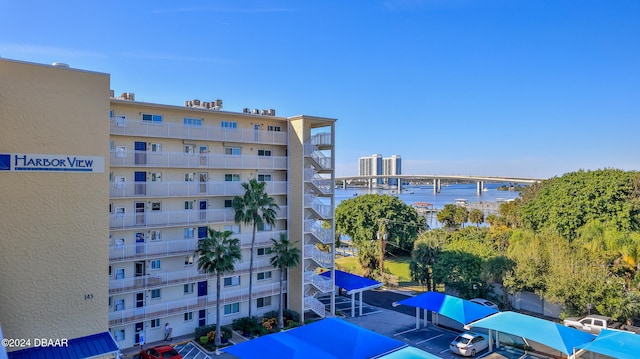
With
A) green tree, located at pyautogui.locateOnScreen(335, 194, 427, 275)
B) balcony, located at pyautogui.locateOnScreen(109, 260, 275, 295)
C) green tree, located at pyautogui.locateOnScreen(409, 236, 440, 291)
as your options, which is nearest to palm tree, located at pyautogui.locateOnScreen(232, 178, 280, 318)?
balcony, located at pyautogui.locateOnScreen(109, 260, 275, 295)

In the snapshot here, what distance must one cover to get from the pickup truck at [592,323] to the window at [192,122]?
28763mm

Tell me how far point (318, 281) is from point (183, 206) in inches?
455

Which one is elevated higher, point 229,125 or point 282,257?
point 229,125

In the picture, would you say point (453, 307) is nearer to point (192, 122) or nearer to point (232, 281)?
point (232, 281)

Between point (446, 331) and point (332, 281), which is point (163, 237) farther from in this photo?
point (446, 331)

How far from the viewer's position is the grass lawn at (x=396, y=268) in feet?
135

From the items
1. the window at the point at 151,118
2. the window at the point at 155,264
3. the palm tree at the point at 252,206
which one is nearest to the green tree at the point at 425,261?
the palm tree at the point at 252,206

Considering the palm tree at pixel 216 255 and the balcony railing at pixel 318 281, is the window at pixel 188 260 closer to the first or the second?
the palm tree at pixel 216 255

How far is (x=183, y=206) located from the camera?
27.3 meters

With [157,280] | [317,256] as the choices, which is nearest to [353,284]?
[317,256]

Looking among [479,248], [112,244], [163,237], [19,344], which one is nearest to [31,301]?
[19,344]

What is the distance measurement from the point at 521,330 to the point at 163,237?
2238 centimetres

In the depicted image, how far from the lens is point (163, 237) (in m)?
26.3

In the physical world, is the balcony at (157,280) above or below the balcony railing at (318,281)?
above
